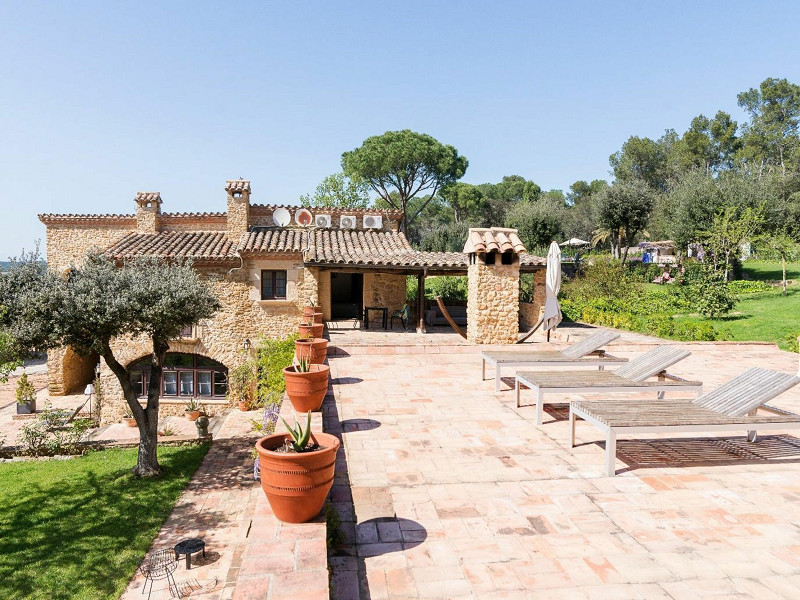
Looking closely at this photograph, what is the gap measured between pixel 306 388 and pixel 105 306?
5195mm

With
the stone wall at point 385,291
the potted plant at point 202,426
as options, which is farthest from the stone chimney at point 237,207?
the potted plant at point 202,426

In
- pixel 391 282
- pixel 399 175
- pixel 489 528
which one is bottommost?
pixel 489 528

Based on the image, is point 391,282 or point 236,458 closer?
point 236,458

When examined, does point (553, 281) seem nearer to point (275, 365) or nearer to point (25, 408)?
point (275, 365)

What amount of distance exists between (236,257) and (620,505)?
1661 cm

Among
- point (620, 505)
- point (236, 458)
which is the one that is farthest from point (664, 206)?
point (620, 505)

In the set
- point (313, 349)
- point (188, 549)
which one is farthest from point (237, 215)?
point (188, 549)

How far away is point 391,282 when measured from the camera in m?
19.6

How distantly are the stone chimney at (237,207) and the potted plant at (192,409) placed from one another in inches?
267

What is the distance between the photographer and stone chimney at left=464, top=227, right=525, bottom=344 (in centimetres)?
1291

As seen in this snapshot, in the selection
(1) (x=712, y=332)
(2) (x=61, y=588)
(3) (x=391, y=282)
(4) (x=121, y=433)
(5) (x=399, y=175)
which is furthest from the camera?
(5) (x=399, y=175)

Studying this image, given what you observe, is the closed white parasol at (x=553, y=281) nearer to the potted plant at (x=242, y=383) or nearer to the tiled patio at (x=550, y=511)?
the tiled patio at (x=550, y=511)

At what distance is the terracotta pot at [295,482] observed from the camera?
336 centimetres

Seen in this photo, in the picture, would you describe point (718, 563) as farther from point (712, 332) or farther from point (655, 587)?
point (712, 332)
